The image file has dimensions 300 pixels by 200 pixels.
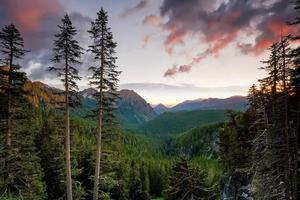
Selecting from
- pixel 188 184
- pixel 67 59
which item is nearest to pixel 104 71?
pixel 67 59

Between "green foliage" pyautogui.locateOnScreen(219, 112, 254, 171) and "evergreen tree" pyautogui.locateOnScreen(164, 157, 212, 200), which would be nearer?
"evergreen tree" pyautogui.locateOnScreen(164, 157, 212, 200)

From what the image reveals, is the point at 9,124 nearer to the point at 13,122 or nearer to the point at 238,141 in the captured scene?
the point at 13,122

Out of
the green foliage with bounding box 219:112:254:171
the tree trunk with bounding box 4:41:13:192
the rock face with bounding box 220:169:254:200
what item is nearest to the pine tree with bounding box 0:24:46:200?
the tree trunk with bounding box 4:41:13:192

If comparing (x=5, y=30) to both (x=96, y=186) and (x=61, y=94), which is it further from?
(x=96, y=186)

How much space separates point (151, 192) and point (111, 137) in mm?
92271

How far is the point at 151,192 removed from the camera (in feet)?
382

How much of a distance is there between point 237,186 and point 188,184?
1463 cm

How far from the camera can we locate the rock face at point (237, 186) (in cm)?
4671

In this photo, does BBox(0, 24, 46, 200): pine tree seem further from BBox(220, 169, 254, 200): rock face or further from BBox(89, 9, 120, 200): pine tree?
BBox(220, 169, 254, 200): rock face

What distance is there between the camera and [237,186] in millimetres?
49594

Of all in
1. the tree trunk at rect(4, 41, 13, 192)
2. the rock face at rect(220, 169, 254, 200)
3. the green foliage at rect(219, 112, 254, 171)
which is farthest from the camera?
the green foliage at rect(219, 112, 254, 171)

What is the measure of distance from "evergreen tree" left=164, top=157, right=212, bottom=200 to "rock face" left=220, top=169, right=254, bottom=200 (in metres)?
9.98

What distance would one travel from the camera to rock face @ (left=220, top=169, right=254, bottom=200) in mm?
46709

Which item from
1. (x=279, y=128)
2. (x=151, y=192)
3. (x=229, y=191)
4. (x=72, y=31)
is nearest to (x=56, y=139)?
(x=72, y=31)
